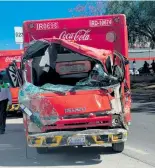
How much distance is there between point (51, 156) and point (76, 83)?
1605 millimetres

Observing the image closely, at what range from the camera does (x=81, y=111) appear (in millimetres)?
7668

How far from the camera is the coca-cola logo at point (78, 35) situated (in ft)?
30.1

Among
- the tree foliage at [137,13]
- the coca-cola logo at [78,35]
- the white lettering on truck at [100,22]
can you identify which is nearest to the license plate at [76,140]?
the coca-cola logo at [78,35]

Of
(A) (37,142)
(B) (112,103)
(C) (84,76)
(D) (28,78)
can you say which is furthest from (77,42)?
(A) (37,142)

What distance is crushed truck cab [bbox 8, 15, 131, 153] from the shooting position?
7.65 meters

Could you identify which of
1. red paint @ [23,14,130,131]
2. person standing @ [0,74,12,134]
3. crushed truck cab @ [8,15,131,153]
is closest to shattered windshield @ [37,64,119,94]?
crushed truck cab @ [8,15,131,153]

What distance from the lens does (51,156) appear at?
8.64 m

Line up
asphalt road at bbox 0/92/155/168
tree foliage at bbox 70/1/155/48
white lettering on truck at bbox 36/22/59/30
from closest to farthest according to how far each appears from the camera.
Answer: asphalt road at bbox 0/92/155/168 → white lettering on truck at bbox 36/22/59/30 → tree foliage at bbox 70/1/155/48

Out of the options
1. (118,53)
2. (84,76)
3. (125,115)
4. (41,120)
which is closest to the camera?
(41,120)

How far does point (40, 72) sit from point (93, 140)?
87.1 inches

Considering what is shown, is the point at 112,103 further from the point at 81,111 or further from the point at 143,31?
the point at 143,31

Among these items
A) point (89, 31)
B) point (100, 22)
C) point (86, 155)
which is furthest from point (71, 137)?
point (100, 22)

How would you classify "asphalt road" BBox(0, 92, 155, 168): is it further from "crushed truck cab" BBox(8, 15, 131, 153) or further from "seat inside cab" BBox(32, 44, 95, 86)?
"seat inside cab" BBox(32, 44, 95, 86)

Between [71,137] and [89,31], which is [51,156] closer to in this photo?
[71,137]
